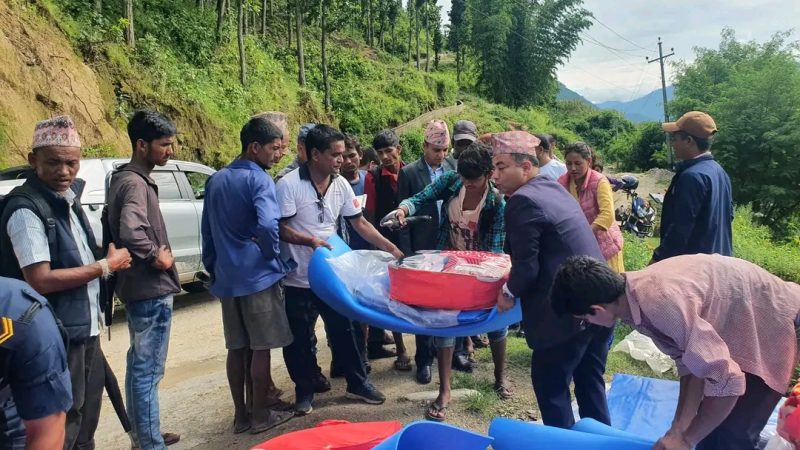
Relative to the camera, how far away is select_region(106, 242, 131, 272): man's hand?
2.53m

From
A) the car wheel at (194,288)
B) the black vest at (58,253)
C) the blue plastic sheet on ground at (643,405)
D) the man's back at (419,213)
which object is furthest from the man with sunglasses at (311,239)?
the car wheel at (194,288)

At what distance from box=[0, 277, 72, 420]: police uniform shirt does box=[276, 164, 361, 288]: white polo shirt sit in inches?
68.8

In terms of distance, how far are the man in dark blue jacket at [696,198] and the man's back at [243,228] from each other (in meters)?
2.58

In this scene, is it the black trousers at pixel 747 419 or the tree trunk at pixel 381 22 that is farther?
the tree trunk at pixel 381 22

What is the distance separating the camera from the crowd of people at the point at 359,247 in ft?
6.20

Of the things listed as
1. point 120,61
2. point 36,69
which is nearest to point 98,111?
point 36,69

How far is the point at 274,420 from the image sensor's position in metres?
3.41

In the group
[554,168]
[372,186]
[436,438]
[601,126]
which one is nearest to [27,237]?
[436,438]

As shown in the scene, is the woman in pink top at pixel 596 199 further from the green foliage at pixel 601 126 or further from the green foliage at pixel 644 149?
the green foliage at pixel 601 126

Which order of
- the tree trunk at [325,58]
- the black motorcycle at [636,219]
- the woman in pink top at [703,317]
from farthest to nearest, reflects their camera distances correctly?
1. the tree trunk at [325,58]
2. the black motorcycle at [636,219]
3. the woman in pink top at [703,317]

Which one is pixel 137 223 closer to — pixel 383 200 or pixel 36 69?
pixel 383 200

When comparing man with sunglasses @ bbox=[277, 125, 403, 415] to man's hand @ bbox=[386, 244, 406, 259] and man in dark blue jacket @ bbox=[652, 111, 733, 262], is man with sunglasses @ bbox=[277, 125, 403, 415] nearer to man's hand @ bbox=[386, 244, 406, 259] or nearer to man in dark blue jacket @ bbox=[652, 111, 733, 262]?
man's hand @ bbox=[386, 244, 406, 259]

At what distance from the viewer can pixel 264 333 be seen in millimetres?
3211

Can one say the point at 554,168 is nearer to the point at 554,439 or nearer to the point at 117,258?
the point at 554,439
